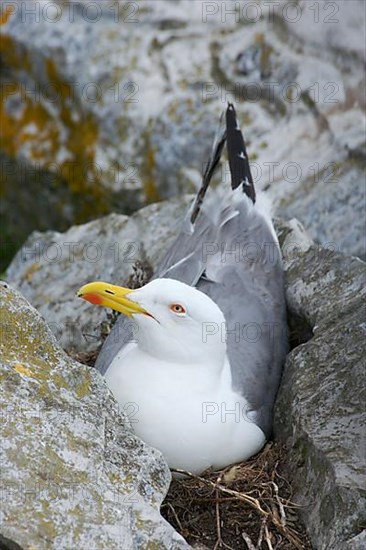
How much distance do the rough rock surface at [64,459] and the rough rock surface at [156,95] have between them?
9.64 ft

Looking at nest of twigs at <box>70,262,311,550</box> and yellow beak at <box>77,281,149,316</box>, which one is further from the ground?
yellow beak at <box>77,281,149,316</box>

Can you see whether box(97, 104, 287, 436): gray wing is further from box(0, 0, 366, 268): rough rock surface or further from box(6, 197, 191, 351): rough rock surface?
box(0, 0, 366, 268): rough rock surface

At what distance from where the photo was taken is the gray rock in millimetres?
3777

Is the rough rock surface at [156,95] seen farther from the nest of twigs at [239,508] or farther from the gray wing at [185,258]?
the nest of twigs at [239,508]

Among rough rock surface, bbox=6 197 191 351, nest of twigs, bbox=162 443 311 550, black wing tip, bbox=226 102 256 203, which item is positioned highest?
black wing tip, bbox=226 102 256 203

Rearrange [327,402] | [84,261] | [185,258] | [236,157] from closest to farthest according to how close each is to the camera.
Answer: [327,402], [185,258], [236,157], [84,261]

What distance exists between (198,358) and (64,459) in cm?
113

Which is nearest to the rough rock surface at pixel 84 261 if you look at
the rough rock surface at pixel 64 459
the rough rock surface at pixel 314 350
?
the rough rock surface at pixel 314 350

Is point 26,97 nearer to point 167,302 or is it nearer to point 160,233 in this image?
point 160,233

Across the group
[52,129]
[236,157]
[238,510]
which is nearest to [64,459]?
[238,510]

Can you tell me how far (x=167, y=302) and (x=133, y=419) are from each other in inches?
19.0

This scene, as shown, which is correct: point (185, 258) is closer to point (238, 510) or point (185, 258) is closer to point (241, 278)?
point (241, 278)

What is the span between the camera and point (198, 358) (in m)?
4.44

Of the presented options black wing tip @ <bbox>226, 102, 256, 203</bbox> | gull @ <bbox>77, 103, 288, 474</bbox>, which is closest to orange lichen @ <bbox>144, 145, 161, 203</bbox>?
black wing tip @ <bbox>226, 102, 256, 203</bbox>
